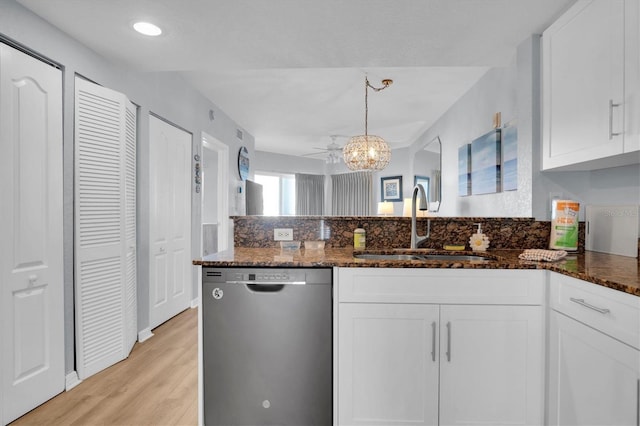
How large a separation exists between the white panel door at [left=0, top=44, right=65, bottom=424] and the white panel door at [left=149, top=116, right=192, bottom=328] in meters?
1.04

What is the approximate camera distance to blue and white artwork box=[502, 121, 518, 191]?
8.20ft

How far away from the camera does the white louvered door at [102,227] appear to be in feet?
7.16

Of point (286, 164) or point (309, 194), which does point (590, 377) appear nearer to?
point (286, 164)

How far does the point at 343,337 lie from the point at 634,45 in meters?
1.65

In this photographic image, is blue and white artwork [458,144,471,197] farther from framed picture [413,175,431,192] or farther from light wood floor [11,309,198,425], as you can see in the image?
light wood floor [11,309,198,425]

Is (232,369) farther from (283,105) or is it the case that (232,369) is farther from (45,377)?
(283,105)

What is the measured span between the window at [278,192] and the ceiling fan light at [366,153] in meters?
3.62

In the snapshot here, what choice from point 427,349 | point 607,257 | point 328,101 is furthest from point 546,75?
point 328,101

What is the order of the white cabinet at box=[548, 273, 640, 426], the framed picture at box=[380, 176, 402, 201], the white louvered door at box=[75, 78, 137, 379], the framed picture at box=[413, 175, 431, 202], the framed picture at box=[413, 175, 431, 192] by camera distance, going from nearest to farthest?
the white cabinet at box=[548, 273, 640, 426] < the white louvered door at box=[75, 78, 137, 379] < the framed picture at box=[413, 175, 431, 202] < the framed picture at box=[413, 175, 431, 192] < the framed picture at box=[380, 176, 402, 201]

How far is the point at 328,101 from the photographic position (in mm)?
4242

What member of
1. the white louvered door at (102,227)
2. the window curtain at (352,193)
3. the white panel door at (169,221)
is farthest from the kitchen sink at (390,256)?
the window curtain at (352,193)

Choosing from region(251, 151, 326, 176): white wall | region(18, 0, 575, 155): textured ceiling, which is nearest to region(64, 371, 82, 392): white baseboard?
region(18, 0, 575, 155): textured ceiling

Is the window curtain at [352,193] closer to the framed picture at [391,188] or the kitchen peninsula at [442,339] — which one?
the framed picture at [391,188]

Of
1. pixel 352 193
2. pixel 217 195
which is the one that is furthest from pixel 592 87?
pixel 352 193
